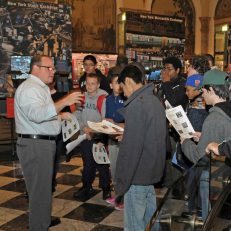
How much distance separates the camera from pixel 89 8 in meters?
11.4

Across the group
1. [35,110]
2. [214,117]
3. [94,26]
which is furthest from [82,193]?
[94,26]

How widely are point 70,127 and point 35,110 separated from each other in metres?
0.82

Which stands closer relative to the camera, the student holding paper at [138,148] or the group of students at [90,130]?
the student holding paper at [138,148]

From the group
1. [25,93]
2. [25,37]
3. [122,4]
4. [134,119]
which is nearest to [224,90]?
[134,119]

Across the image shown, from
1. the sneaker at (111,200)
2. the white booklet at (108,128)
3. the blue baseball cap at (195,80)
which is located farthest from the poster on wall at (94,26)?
the blue baseball cap at (195,80)

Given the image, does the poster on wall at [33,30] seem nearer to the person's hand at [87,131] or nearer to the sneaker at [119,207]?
the person's hand at [87,131]

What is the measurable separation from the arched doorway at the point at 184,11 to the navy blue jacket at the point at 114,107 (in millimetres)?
9460

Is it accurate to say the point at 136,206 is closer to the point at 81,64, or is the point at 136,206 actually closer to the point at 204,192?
the point at 204,192

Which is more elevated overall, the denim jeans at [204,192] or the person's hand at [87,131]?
the denim jeans at [204,192]

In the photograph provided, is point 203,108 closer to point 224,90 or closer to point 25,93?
point 224,90

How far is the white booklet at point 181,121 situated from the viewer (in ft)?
9.87

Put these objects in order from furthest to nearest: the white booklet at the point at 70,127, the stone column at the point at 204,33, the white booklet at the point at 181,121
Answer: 1. the stone column at the point at 204,33
2. the white booklet at the point at 70,127
3. the white booklet at the point at 181,121

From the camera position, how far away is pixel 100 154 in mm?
4523

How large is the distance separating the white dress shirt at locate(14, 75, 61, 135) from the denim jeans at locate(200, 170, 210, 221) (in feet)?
5.54
